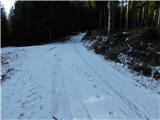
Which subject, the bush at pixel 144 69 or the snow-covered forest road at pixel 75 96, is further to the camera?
the bush at pixel 144 69

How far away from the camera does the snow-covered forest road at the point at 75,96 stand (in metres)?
8.04

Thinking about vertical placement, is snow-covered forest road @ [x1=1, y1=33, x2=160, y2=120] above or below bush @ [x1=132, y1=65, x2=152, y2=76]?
below

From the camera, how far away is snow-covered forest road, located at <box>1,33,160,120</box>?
8.04 m

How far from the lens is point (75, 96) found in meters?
9.56

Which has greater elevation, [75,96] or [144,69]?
[144,69]

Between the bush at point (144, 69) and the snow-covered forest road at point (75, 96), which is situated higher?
the bush at point (144, 69)

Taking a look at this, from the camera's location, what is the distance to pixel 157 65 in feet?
43.1

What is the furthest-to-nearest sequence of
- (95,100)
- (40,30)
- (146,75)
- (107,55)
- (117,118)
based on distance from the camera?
1. (40,30)
2. (107,55)
3. (146,75)
4. (95,100)
5. (117,118)

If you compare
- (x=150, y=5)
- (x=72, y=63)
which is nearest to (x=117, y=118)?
(x=72, y=63)

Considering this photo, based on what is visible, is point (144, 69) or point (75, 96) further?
point (144, 69)

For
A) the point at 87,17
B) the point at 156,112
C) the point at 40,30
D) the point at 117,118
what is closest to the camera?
the point at 117,118

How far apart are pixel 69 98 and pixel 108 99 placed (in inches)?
56.7

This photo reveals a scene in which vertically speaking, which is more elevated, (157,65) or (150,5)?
(150,5)

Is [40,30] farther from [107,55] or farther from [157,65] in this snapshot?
[157,65]
